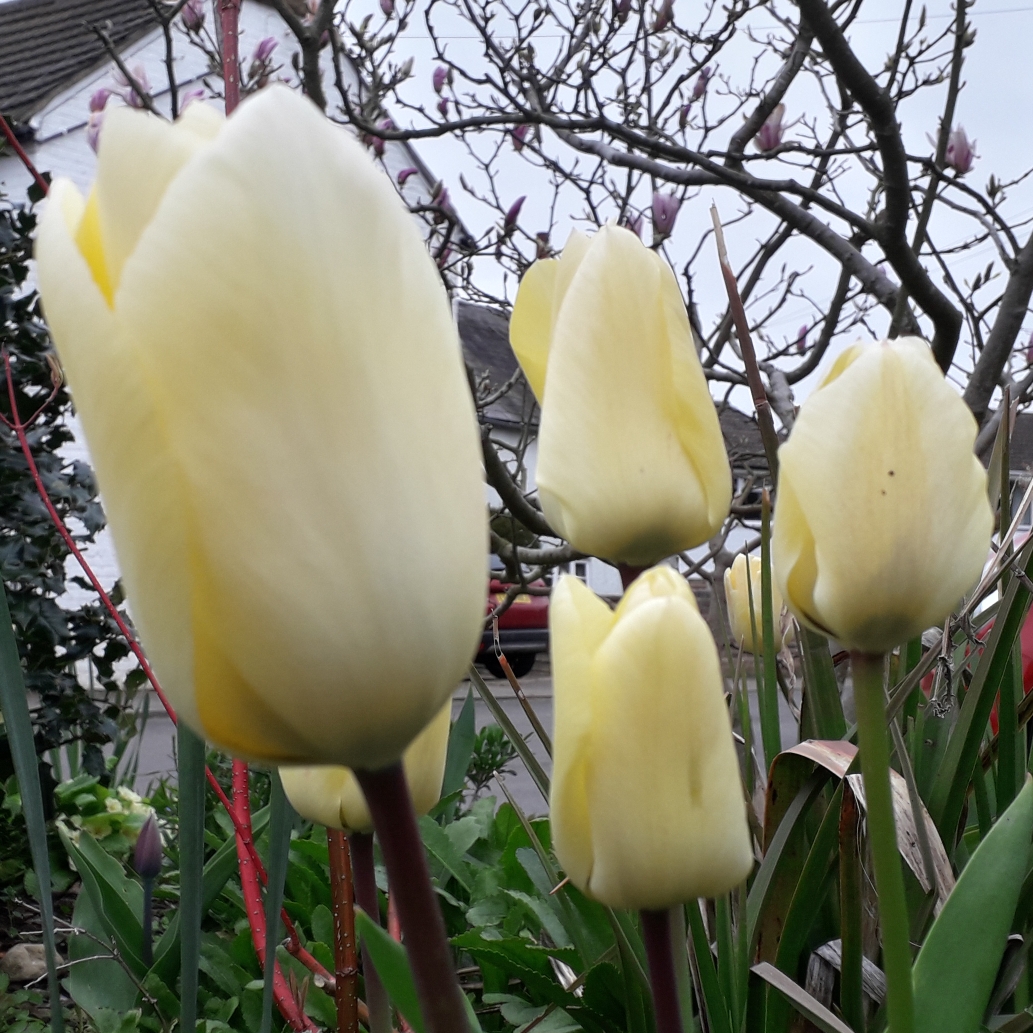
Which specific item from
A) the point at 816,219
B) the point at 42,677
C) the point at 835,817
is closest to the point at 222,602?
the point at 835,817

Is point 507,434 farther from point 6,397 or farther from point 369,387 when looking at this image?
point 369,387

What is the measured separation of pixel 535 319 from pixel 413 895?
32 cm

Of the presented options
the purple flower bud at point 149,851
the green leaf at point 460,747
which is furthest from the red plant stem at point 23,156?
the green leaf at point 460,747

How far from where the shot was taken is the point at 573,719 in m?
0.33

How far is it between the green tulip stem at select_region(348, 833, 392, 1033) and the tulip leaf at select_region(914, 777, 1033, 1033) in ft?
0.87

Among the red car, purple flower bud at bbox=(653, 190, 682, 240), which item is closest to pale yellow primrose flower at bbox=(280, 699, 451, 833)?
purple flower bud at bbox=(653, 190, 682, 240)

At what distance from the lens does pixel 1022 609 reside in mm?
686

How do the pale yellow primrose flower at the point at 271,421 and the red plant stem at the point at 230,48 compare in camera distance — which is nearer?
the pale yellow primrose flower at the point at 271,421

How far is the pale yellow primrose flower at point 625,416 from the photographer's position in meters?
0.46

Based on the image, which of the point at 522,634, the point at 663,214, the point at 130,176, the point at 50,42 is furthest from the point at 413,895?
the point at 50,42

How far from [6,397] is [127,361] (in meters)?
1.98

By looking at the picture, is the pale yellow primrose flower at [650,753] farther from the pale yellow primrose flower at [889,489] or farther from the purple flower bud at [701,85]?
the purple flower bud at [701,85]

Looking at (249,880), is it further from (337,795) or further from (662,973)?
(662,973)

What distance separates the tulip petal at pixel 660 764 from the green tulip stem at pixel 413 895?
0.08 metres
